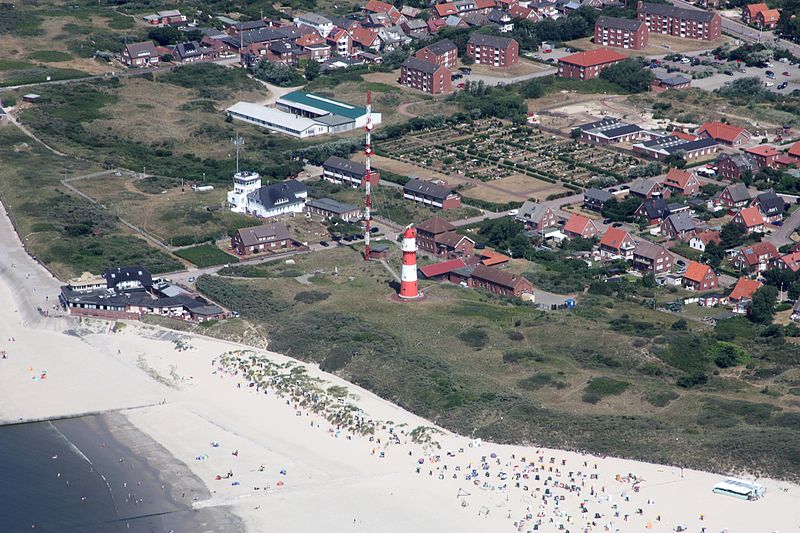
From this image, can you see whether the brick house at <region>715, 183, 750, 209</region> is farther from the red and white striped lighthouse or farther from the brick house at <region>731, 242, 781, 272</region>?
the red and white striped lighthouse

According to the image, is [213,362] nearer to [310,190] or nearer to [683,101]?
[310,190]

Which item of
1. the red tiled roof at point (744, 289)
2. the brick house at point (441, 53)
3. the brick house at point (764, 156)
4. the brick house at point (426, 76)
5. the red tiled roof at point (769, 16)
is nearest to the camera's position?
the red tiled roof at point (744, 289)

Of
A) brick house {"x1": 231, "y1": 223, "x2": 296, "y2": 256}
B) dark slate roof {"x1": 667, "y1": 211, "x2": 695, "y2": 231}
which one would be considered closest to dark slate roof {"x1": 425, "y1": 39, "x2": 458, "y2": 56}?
dark slate roof {"x1": 667, "y1": 211, "x2": 695, "y2": 231}

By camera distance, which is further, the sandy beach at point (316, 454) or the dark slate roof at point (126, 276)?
the dark slate roof at point (126, 276)

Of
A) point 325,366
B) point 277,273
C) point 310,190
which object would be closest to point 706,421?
point 325,366

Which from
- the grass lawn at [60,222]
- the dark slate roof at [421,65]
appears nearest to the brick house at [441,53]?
the dark slate roof at [421,65]

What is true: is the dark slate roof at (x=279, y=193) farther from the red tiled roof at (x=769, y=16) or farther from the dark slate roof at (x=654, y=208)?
the red tiled roof at (x=769, y=16)

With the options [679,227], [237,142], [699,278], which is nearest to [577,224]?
[679,227]
